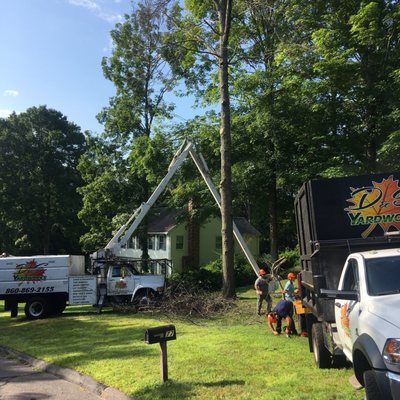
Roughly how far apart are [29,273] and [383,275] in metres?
16.4

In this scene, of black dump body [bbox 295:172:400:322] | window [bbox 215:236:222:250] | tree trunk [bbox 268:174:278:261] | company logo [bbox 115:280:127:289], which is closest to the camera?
black dump body [bbox 295:172:400:322]

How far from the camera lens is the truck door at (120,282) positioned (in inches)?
768

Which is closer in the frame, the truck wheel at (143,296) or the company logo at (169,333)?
the company logo at (169,333)

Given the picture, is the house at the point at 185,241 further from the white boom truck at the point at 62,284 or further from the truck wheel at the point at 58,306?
the truck wheel at the point at 58,306

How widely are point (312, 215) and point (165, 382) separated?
359cm

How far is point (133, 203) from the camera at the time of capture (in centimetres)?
3494

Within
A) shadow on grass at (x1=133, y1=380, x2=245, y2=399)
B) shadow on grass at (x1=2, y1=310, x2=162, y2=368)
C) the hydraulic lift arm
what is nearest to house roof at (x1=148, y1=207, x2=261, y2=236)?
the hydraulic lift arm

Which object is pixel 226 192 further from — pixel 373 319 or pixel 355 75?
pixel 373 319

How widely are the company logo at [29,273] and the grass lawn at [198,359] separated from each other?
4.14 meters

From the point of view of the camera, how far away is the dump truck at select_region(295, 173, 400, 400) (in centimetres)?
516

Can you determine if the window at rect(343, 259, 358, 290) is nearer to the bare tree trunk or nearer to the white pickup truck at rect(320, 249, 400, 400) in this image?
the white pickup truck at rect(320, 249, 400, 400)

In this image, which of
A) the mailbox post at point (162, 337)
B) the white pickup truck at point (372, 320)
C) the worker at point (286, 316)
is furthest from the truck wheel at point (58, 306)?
the white pickup truck at point (372, 320)

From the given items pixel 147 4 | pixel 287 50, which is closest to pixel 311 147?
pixel 287 50

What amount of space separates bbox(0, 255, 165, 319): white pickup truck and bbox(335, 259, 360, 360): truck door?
1330 centimetres
